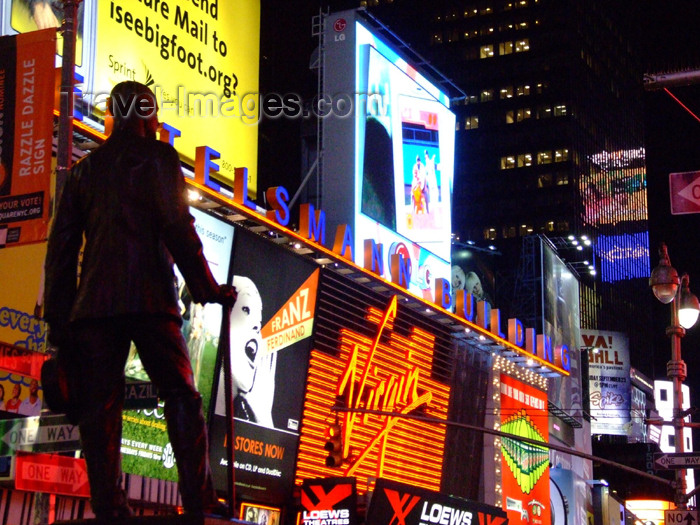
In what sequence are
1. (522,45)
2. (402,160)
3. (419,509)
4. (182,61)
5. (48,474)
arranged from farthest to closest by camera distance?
(522,45) → (402,160) → (182,61) → (419,509) → (48,474)

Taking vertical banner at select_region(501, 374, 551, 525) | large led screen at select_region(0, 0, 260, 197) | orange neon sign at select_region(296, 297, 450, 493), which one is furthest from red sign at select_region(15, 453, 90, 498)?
vertical banner at select_region(501, 374, 551, 525)

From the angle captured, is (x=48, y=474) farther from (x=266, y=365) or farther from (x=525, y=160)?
(x=525, y=160)

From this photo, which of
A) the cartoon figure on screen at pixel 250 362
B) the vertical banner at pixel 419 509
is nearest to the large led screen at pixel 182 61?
the cartoon figure on screen at pixel 250 362

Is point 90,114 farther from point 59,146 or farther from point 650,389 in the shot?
point 650,389

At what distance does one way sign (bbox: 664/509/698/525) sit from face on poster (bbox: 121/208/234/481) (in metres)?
9.40

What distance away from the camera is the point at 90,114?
23609 millimetres

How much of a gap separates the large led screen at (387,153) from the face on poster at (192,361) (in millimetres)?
7680

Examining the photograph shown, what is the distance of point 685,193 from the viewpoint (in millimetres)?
15617

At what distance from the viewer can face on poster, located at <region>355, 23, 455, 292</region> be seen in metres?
33.7

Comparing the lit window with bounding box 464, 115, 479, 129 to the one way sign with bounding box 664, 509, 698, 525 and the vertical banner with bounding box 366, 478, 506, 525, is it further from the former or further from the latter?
the one way sign with bounding box 664, 509, 698, 525

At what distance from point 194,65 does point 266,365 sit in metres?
7.36

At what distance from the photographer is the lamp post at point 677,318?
21250 millimetres

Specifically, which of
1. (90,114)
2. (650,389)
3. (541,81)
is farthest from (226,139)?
(541,81)

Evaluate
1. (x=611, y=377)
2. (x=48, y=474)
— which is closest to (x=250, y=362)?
(x=48, y=474)
